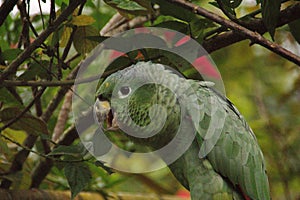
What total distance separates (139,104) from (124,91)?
27 millimetres

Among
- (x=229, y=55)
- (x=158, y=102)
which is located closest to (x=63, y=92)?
(x=158, y=102)

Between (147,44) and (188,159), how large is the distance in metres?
0.18

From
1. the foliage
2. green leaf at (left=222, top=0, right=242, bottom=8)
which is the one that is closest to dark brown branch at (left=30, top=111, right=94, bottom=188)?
the foliage

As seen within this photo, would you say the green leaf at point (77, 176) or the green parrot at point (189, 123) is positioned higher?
the green parrot at point (189, 123)

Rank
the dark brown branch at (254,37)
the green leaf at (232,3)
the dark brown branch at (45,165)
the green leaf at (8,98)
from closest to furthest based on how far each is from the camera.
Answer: the dark brown branch at (254,37), the green leaf at (232,3), the green leaf at (8,98), the dark brown branch at (45,165)

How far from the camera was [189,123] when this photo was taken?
2.51 feet

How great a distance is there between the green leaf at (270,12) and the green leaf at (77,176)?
1.05 feet

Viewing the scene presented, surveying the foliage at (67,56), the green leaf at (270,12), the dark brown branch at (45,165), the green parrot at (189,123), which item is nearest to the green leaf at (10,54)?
the foliage at (67,56)

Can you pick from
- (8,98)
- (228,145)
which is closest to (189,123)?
(228,145)

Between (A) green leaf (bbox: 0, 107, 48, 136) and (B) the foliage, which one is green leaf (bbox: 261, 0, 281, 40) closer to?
(B) the foliage

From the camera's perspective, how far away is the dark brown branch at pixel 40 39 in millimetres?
674

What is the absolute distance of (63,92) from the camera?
981 mm

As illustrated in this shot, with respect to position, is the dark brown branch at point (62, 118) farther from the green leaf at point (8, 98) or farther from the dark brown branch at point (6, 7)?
the dark brown branch at point (6, 7)

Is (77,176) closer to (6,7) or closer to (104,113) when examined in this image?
(104,113)
